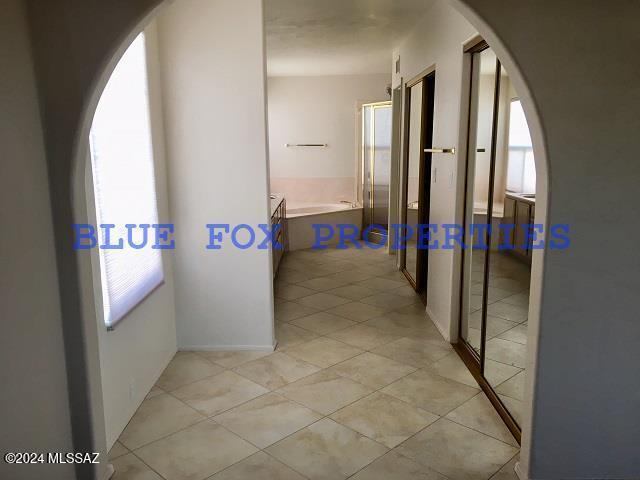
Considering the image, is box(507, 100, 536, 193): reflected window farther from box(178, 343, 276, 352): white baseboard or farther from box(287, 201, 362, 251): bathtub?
box(287, 201, 362, 251): bathtub

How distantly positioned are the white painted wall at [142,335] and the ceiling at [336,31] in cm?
142

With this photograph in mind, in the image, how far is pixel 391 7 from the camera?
428 centimetres

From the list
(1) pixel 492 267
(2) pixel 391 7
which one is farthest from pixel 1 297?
(2) pixel 391 7

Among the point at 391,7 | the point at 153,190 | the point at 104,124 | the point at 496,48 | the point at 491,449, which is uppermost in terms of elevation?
the point at 391,7

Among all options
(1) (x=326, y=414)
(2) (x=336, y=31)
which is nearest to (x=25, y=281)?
(1) (x=326, y=414)

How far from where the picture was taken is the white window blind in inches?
100

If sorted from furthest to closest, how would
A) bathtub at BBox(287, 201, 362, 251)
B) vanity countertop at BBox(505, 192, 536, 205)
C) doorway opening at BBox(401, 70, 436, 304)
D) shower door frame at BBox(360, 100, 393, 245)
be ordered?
1. shower door frame at BBox(360, 100, 393, 245)
2. bathtub at BBox(287, 201, 362, 251)
3. doorway opening at BBox(401, 70, 436, 304)
4. vanity countertop at BBox(505, 192, 536, 205)

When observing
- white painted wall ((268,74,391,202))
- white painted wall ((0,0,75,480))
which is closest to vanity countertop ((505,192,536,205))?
white painted wall ((0,0,75,480))

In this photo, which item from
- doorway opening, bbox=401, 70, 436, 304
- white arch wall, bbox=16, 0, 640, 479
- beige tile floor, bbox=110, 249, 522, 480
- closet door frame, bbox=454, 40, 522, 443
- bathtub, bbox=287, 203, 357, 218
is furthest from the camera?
bathtub, bbox=287, 203, 357, 218

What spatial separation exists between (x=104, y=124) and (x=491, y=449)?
2.44 metres

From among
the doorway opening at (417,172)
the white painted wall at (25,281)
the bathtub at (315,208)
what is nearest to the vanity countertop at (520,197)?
the doorway opening at (417,172)

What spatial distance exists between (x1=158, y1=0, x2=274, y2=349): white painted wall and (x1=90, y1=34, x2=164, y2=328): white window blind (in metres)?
0.32

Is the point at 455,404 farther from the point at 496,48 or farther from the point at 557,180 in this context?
the point at 496,48

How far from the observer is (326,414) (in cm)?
295
